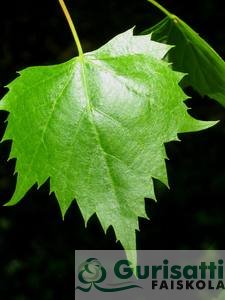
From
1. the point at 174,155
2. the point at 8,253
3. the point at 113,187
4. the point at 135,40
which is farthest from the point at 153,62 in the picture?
the point at 174,155

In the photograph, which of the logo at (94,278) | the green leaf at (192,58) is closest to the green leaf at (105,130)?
the green leaf at (192,58)

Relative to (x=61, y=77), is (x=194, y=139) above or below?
above

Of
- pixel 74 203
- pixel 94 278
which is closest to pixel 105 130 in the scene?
pixel 94 278

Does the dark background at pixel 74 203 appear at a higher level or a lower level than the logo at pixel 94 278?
higher

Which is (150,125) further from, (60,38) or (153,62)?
(60,38)

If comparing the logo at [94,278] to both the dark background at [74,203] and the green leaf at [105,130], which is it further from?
the green leaf at [105,130]

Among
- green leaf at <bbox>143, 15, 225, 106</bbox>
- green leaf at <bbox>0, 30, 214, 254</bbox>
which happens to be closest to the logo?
green leaf at <bbox>143, 15, 225, 106</bbox>
